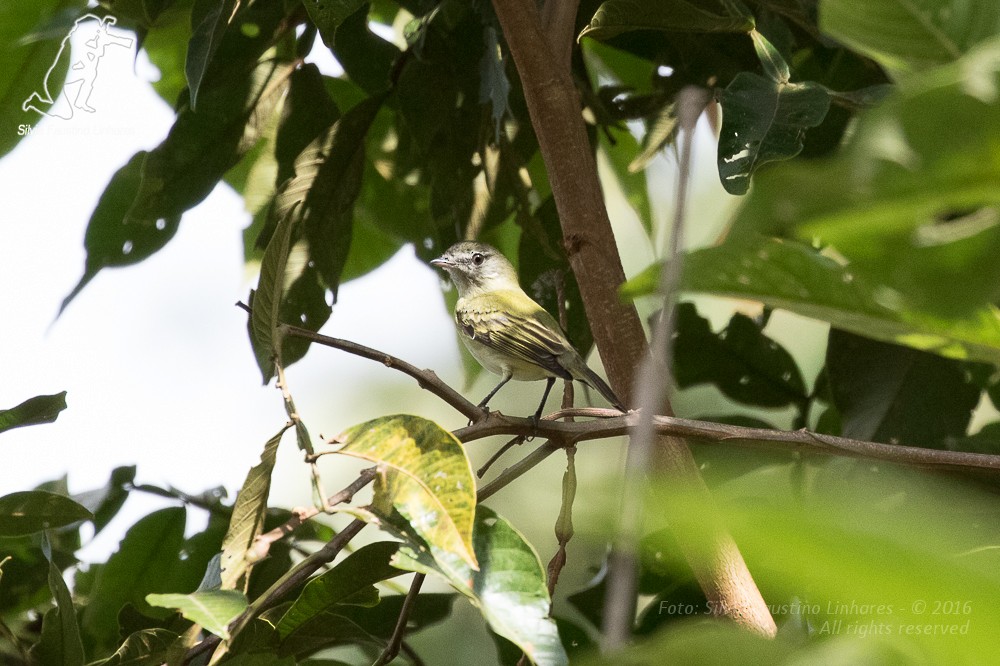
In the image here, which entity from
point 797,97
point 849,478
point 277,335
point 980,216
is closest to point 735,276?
point 980,216

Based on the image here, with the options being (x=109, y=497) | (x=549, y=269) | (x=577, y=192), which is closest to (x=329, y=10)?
(x=577, y=192)

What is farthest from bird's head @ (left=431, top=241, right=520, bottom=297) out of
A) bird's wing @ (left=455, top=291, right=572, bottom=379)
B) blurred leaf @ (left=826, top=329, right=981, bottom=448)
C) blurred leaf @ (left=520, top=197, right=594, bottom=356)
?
blurred leaf @ (left=826, top=329, right=981, bottom=448)

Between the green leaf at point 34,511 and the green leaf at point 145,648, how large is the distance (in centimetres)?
25

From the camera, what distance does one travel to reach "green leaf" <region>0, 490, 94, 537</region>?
1.28 m

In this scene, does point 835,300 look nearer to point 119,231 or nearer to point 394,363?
point 394,363

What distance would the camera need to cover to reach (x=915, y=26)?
50 cm

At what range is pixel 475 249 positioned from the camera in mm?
2570

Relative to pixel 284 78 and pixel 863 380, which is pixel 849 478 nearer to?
pixel 863 380

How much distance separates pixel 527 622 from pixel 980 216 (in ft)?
2.19

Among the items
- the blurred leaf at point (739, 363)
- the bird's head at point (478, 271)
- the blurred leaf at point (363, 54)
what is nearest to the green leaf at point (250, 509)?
the blurred leaf at point (363, 54)

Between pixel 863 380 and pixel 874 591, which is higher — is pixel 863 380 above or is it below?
below

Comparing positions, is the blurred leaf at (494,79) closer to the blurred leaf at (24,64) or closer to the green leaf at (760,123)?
the green leaf at (760,123)

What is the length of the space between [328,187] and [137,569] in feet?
2.58

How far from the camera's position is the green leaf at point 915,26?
1.62ft
